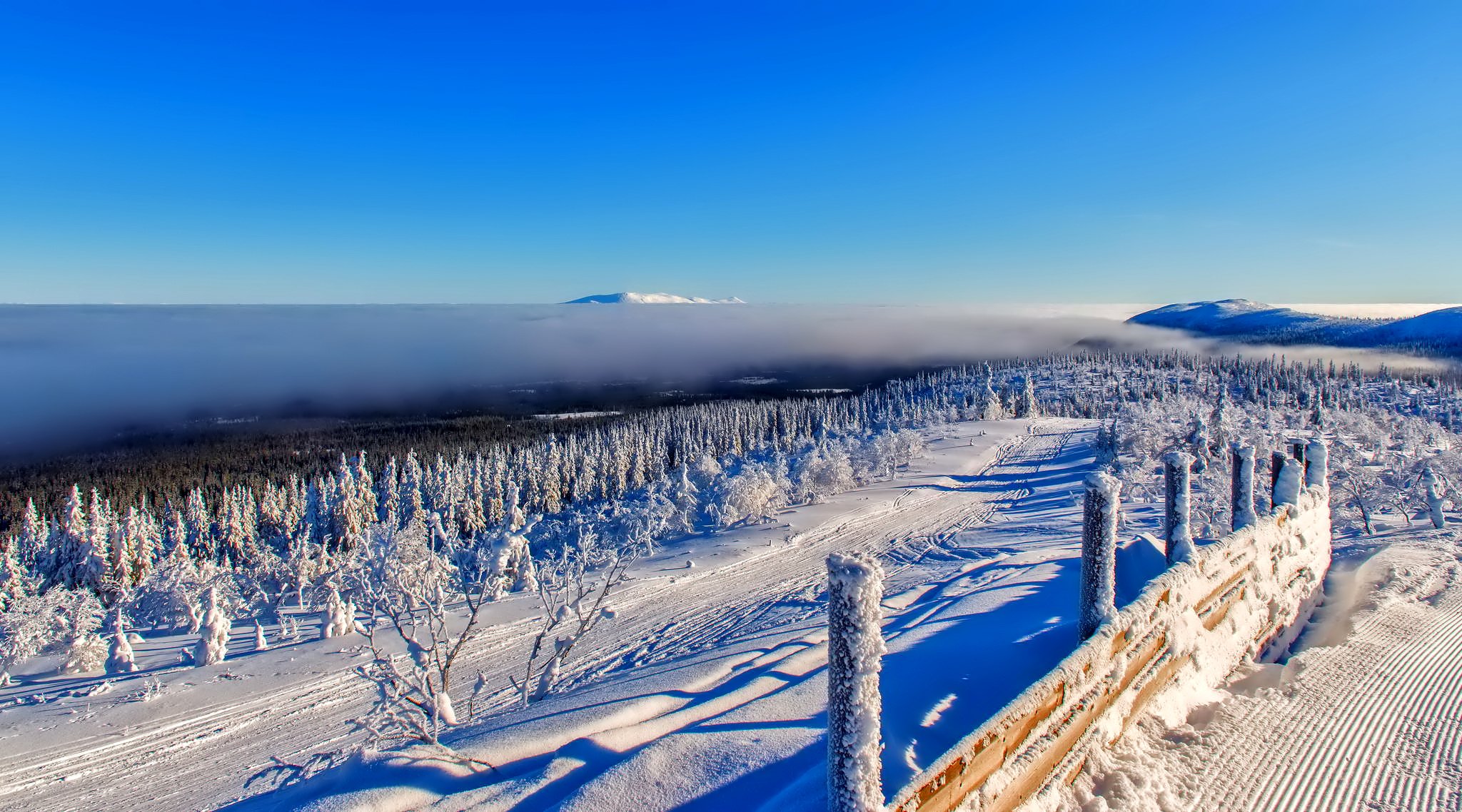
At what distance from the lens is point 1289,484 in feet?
45.2

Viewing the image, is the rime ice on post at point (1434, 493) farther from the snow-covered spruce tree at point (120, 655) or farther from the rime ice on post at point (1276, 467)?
the snow-covered spruce tree at point (120, 655)

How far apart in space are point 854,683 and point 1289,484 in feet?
46.8

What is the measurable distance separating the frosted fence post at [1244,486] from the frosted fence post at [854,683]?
1166cm

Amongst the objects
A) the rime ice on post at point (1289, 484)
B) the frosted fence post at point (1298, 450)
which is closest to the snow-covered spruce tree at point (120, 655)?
the rime ice on post at point (1289, 484)

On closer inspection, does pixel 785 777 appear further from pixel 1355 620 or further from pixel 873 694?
pixel 1355 620

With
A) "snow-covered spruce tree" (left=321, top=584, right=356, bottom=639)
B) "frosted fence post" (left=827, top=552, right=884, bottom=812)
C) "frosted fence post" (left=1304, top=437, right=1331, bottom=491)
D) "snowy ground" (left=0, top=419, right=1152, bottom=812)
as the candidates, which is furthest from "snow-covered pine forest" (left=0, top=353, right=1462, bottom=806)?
"frosted fence post" (left=1304, top=437, right=1331, bottom=491)

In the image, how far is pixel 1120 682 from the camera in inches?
317

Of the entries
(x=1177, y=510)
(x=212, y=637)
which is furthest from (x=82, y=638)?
(x=1177, y=510)

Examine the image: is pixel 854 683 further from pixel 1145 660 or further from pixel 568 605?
pixel 568 605

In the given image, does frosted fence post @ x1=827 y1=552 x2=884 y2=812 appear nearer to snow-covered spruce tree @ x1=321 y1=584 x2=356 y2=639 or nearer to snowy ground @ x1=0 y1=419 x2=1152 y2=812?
snowy ground @ x1=0 y1=419 x2=1152 y2=812

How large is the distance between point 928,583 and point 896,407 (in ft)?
370

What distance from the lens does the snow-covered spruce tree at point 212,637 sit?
77.0ft

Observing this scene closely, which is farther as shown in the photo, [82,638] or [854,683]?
[82,638]

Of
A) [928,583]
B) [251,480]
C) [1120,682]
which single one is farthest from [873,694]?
[251,480]
